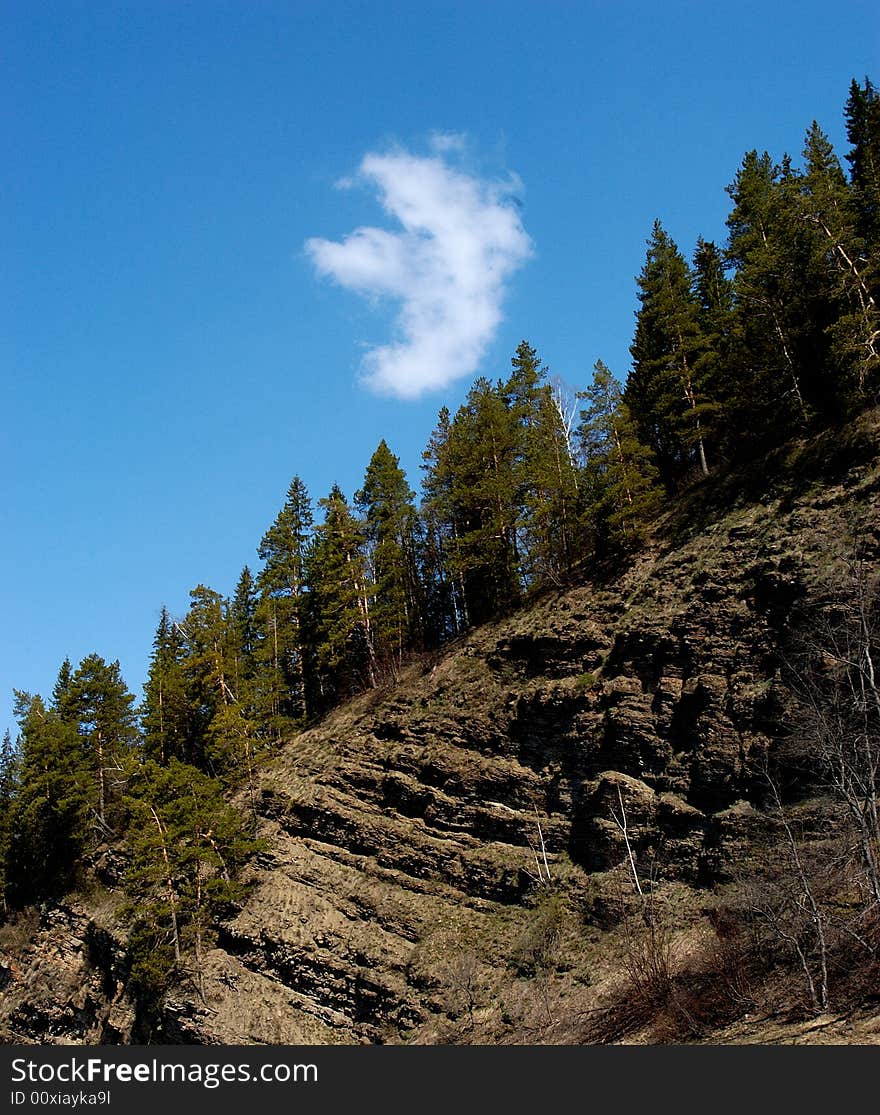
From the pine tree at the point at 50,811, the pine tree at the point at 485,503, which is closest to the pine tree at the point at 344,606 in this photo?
the pine tree at the point at 485,503

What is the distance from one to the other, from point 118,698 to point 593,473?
31.1 m

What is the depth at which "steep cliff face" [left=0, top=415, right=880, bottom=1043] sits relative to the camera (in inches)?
1062

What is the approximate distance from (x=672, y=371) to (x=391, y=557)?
17.3 m

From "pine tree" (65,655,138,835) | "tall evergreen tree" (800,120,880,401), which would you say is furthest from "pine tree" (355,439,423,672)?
"tall evergreen tree" (800,120,880,401)

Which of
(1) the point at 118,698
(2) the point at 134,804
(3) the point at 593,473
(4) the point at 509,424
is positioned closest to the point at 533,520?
(3) the point at 593,473

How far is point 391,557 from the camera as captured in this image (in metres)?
44.7

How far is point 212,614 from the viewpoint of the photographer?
46906 mm

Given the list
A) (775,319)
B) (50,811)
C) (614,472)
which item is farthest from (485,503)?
(50,811)

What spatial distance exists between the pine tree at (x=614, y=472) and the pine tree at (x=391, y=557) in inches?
474

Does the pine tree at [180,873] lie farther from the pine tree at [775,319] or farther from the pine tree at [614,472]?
the pine tree at [775,319]

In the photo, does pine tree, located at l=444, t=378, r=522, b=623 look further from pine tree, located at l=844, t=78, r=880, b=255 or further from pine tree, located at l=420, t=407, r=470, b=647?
pine tree, located at l=844, t=78, r=880, b=255

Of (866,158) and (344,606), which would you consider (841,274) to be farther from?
(344,606)

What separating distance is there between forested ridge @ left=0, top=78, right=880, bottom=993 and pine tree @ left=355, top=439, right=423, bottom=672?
0.47 ft

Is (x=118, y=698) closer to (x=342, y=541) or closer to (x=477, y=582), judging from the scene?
(x=342, y=541)
